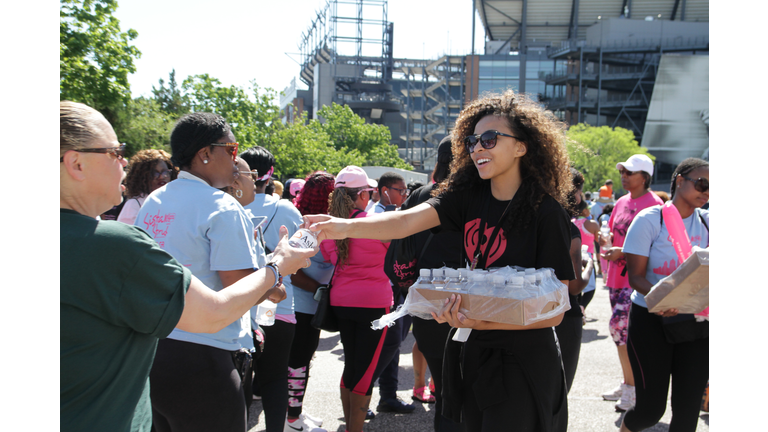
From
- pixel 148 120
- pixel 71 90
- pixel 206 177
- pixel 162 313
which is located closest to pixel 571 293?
pixel 206 177

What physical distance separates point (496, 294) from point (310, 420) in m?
3.01

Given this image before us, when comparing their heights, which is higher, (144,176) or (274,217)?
(144,176)

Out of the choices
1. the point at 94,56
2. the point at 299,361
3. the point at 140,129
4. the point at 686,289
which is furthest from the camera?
the point at 140,129

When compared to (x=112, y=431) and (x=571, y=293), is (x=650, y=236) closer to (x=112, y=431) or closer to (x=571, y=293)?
(x=571, y=293)

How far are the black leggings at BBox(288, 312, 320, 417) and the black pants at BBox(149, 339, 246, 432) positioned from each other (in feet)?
6.47

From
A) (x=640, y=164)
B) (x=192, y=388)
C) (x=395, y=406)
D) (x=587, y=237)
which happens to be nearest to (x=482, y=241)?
(x=192, y=388)

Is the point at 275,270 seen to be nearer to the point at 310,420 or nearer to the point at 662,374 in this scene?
the point at 662,374

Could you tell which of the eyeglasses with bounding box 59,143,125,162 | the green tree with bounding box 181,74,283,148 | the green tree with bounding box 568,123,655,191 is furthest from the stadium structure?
the eyeglasses with bounding box 59,143,125,162

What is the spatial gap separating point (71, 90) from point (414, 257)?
1245cm

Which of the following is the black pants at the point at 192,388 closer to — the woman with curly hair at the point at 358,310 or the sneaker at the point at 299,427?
the woman with curly hair at the point at 358,310

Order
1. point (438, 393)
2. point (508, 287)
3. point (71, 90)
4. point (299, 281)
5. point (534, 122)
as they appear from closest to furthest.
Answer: point (508, 287) < point (534, 122) < point (438, 393) < point (299, 281) < point (71, 90)

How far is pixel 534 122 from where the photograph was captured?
2604 mm

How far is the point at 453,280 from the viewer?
7.67 ft

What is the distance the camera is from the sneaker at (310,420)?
4547mm
